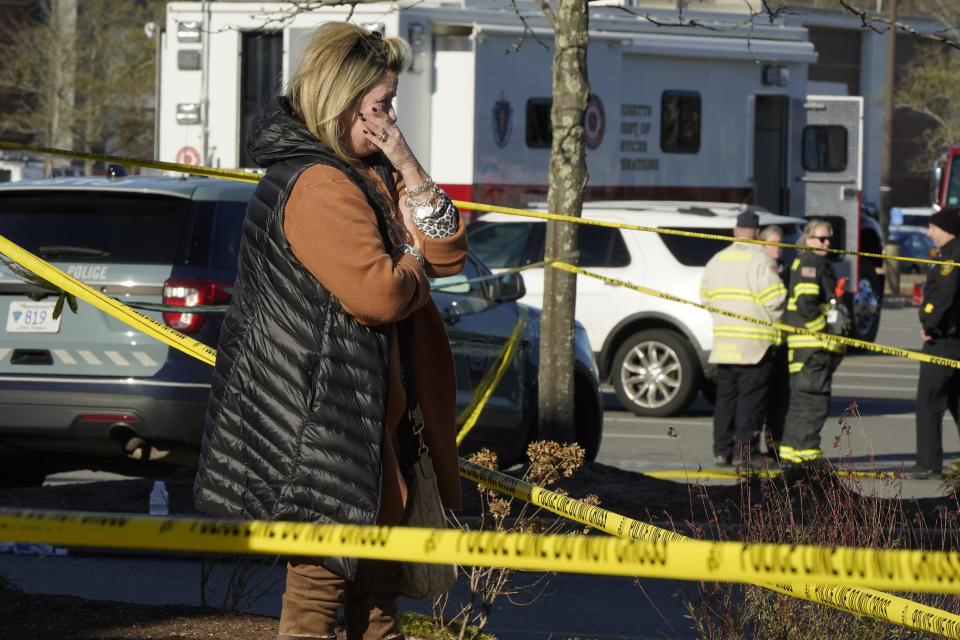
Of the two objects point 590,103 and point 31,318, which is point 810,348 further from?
point 590,103

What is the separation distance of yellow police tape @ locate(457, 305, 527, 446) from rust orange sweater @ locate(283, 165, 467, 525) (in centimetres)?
406

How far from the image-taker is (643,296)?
12.5 meters

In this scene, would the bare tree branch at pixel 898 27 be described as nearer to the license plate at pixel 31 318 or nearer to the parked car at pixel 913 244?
the license plate at pixel 31 318

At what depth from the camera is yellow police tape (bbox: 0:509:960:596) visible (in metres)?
2.16

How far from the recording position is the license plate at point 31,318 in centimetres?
662

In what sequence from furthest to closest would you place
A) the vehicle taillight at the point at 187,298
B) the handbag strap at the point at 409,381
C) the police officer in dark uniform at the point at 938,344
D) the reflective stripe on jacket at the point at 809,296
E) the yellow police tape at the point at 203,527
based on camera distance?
the reflective stripe on jacket at the point at 809,296
the police officer in dark uniform at the point at 938,344
the vehicle taillight at the point at 187,298
the handbag strap at the point at 409,381
the yellow police tape at the point at 203,527

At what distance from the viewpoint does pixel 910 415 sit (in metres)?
13.1

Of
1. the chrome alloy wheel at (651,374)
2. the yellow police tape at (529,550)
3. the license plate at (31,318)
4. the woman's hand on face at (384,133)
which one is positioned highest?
the woman's hand on face at (384,133)

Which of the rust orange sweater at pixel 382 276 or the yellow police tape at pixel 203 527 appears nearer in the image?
the yellow police tape at pixel 203 527

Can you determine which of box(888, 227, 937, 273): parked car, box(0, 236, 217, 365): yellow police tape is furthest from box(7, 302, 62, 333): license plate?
box(888, 227, 937, 273): parked car

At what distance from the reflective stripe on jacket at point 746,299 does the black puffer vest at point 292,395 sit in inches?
276

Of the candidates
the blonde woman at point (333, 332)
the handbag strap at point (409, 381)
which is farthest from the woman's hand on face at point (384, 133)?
the handbag strap at point (409, 381)

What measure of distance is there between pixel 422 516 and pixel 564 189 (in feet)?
14.8

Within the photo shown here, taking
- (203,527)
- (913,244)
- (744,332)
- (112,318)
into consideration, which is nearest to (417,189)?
(203,527)
